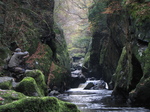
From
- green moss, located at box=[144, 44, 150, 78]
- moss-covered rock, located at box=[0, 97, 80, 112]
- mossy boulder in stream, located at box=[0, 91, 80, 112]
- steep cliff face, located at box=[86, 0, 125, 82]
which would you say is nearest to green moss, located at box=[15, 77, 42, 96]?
mossy boulder in stream, located at box=[0, 91, 80, 112]

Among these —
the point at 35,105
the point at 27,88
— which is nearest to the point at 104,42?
the point at 27,88

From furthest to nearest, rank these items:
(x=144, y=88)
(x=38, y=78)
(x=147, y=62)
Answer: (x=147, y=62)
(x=38, y=78)
(x=144, y=88)

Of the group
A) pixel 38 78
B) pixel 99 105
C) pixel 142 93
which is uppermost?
pixel 38 78

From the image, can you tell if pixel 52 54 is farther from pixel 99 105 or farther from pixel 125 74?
pixel 99 105

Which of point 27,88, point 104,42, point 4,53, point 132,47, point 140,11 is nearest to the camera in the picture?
point 27,88

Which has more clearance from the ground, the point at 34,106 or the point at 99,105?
the point at 34,106

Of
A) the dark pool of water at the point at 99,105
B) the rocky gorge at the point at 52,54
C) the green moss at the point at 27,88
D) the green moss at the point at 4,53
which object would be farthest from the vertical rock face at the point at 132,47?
the green moss at the point at 4,53

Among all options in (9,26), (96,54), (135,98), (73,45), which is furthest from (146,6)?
(73,45)

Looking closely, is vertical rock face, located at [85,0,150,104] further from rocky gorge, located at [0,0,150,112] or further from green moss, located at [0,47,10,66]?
green moss, located at [0,47,10,66]

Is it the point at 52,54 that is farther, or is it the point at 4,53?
the point at 52,54

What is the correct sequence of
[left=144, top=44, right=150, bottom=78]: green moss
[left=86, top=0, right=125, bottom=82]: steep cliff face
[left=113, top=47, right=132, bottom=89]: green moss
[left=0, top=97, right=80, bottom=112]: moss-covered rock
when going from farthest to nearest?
[left=86, top=0, right=125, bottom=82]: steep cliff face < [left=113, top=47, right=132, bottom=89]: green moss < [left=144, top=44, right=150, bottom=78]: green moss < [left=0, top=97, right=80, bottom=112]: moss-covered rock

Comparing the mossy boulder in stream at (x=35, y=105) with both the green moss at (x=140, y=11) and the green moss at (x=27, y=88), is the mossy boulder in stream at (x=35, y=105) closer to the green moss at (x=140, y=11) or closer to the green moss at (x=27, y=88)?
the green moss at (x=27, y=88)

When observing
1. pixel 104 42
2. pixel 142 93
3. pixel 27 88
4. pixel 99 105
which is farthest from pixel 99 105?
pixel 104 42

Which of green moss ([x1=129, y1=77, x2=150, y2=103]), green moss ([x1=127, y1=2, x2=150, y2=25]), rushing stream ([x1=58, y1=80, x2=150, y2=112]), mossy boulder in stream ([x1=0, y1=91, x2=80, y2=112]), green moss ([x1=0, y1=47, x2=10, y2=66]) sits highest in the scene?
green moss ([x1=127, y1=2, x2=150, y2=25])
